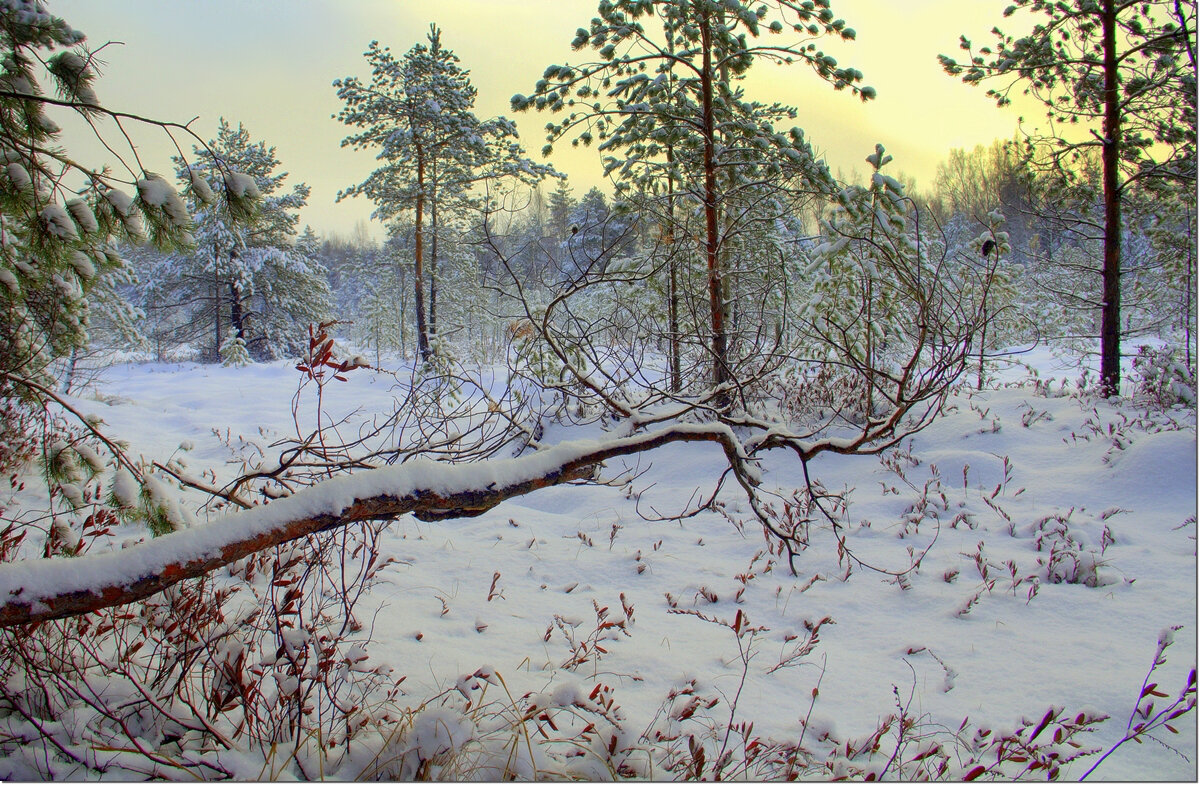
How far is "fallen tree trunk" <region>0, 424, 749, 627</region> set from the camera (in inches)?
59.9

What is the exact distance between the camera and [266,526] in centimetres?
168

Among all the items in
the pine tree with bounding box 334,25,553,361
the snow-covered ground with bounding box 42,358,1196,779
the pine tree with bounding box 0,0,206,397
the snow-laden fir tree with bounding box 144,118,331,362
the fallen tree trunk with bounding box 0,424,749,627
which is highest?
the pine tree with bounding box 334,25,553,361

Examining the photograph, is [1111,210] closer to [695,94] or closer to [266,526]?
[695,94]

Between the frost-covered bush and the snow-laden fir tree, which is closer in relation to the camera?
the frost-covered bush

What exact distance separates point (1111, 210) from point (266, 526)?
438 inches

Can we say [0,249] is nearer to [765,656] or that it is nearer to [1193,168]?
[765,656]

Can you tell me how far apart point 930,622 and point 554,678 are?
2281 mm

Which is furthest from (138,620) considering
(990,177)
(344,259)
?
(344,259)

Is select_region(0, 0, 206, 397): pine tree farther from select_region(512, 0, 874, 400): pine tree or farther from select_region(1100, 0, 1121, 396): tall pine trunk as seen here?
select_region(1100, 0, 1121, 396): tall pine trunk

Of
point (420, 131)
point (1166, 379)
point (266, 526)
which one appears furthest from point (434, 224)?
point (266, 526)

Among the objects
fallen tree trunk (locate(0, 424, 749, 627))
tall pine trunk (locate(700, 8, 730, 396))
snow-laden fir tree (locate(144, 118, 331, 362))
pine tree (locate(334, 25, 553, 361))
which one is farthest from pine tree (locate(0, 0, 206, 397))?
snow-laden fir tree (locate(144, 118, 331, 362))

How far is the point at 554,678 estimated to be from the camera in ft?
8.89

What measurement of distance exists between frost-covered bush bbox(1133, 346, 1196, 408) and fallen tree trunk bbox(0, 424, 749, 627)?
8730mm

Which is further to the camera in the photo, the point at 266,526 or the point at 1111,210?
the point at 1111,210
